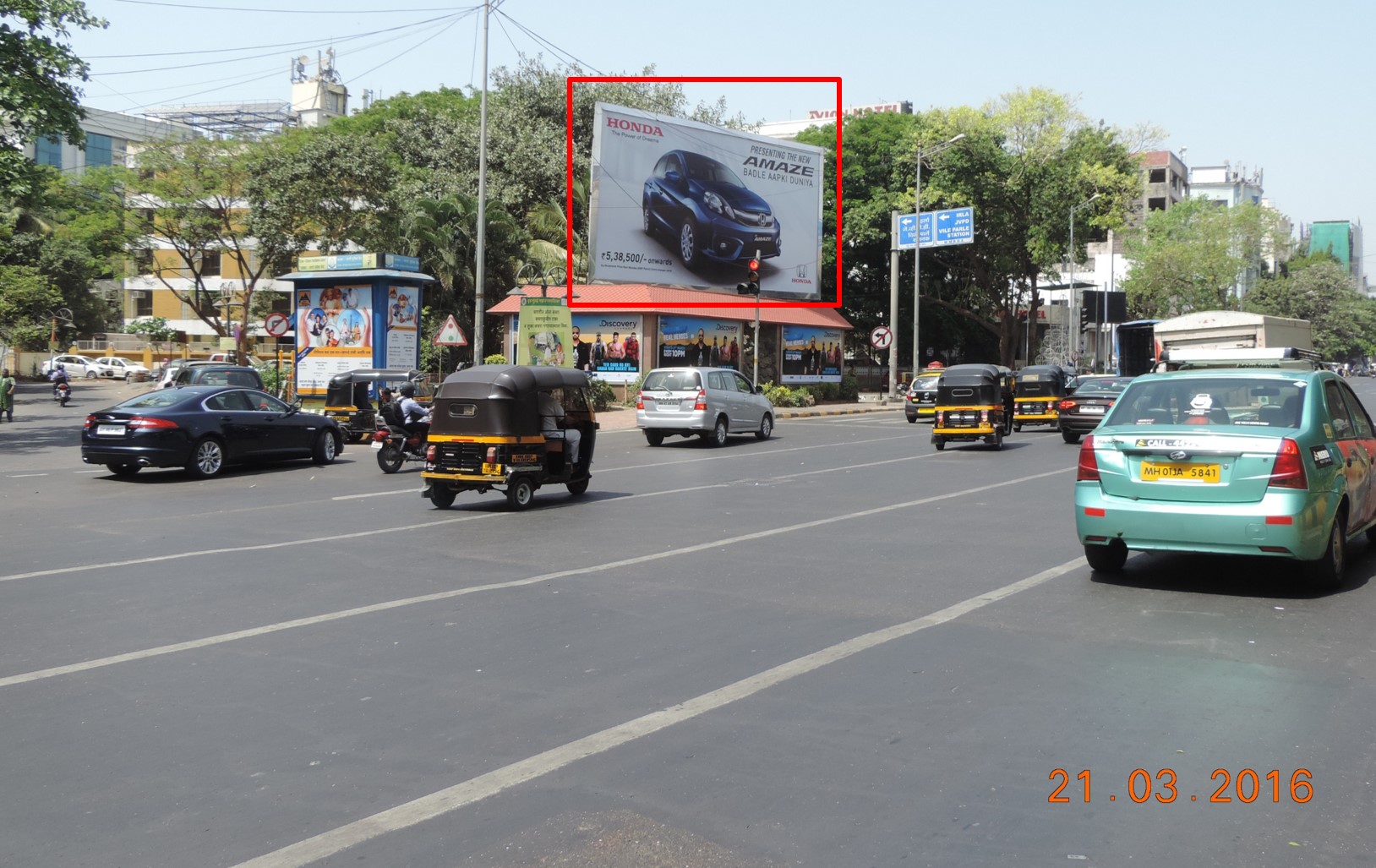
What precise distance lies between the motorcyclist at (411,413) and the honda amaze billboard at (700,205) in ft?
71.5

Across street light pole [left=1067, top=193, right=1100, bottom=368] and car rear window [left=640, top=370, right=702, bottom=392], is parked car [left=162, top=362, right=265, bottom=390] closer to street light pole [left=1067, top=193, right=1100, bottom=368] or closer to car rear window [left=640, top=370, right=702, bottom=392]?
car rear window [left=640, top=370, right=702, bottom=392]

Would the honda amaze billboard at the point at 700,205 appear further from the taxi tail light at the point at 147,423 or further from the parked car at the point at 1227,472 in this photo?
the parked car at the point at 1227,472

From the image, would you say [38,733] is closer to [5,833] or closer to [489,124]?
[5,833]

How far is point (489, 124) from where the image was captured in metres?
49.3

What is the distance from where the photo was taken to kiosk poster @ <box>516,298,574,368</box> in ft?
103

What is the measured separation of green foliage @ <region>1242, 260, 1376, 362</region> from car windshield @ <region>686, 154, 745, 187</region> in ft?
244

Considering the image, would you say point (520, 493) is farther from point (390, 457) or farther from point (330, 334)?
point (330, 334)

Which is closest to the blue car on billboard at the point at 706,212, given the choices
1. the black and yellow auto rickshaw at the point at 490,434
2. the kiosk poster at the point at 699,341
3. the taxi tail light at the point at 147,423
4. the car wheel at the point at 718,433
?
the kiosk poster at the point at 699,341

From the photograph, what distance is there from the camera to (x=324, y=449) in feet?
68.5

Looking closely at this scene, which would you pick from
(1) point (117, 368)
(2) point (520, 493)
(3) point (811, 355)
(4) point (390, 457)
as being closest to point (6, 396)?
(4) point (390, 457)

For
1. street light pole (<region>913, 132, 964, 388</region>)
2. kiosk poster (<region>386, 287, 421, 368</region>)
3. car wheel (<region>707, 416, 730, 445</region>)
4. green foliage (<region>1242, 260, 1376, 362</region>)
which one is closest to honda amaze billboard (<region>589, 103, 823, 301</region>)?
street light pole (<region>913, 132, 964, 388</region>)

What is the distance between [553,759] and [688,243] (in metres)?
38.9

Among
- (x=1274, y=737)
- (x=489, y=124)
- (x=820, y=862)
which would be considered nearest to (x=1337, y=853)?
(x=1274, y=737)

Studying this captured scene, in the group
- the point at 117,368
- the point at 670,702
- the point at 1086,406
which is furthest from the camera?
the point at 117,368
